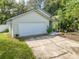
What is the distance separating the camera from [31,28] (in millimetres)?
22969

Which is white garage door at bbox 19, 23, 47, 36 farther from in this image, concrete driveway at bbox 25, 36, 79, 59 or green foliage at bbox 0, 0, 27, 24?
green foliage at bbox 0, 0, 27, 24

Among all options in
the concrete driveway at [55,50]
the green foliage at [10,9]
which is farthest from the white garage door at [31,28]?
the green foliage at [10,9]

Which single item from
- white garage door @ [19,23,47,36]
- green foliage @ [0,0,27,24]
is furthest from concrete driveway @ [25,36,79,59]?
green foliage @ [0,0,27,24]

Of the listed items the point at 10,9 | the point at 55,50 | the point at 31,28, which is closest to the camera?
the point at 55,50

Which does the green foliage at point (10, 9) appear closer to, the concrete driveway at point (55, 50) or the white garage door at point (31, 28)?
the white garage door at point (31, 28)

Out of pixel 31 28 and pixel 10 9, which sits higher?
pixel 10 9

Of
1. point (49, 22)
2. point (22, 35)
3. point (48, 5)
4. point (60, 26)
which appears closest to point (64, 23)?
point (60, 26)

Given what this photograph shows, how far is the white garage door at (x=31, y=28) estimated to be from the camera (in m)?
22.3

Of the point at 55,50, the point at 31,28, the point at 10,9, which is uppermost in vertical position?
the point at 10,9

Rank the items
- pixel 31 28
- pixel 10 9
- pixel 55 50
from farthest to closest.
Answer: pixel 10 9, pixel 31 28, pixel 55 50

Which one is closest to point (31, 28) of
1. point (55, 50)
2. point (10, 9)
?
point (55, 50)

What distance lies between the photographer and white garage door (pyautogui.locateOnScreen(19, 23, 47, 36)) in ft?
73.2

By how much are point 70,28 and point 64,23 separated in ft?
4.44

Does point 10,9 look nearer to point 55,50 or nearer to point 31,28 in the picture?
point 31,28
